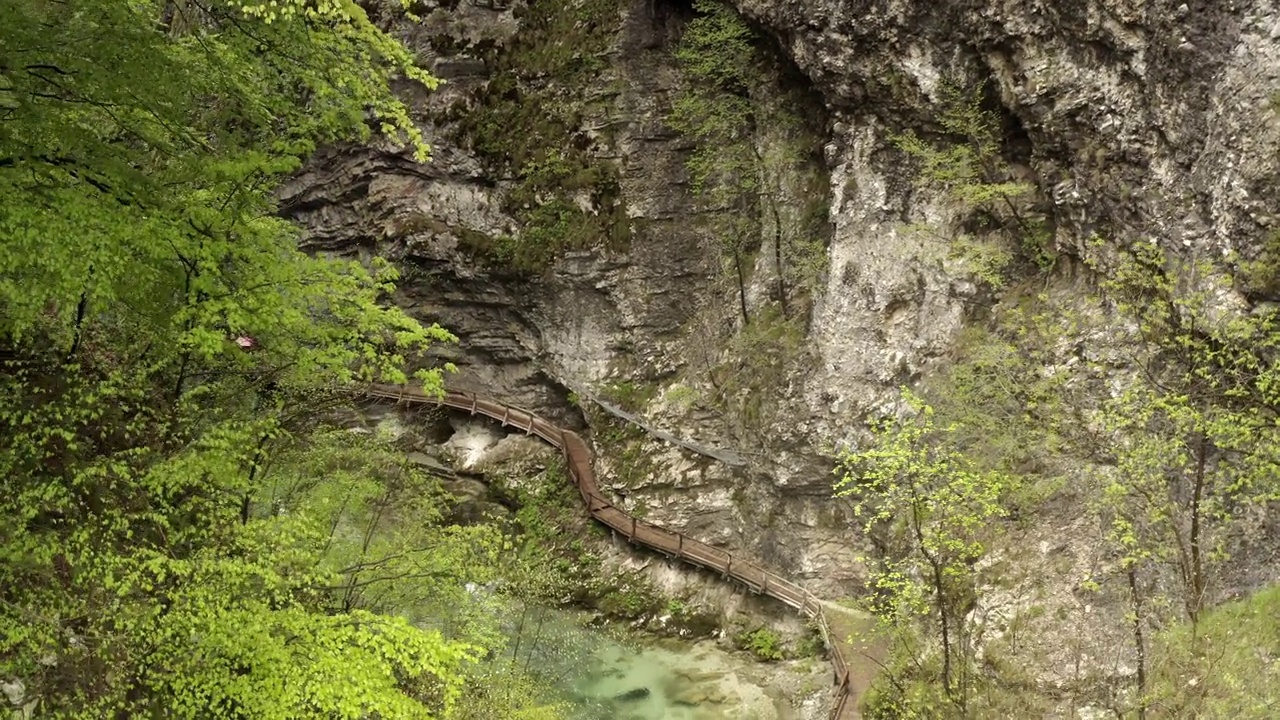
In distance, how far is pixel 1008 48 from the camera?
15664mm

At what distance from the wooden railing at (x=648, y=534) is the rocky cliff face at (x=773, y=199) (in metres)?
0.61

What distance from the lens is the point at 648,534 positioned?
68.6 feet

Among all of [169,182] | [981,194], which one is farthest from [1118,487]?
[169,182]

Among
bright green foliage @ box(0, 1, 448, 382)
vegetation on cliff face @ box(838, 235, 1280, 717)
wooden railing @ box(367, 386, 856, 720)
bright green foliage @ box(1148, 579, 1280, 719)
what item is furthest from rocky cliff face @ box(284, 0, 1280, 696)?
bright green foliage @ box(0, 1, 448, 382)

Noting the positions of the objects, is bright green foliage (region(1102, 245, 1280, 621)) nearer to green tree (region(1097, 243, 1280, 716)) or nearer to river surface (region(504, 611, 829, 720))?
green tree (region(1097, 243, 1280, 716))

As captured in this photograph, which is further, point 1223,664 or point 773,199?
point 773,199

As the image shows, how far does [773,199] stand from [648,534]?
9417 millimetres

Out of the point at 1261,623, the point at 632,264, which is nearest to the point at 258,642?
the point at 1261,623

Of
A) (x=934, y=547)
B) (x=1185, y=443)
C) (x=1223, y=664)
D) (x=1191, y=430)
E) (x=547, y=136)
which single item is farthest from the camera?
(x=547, y=136)

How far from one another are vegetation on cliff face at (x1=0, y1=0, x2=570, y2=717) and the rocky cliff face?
39.0ft

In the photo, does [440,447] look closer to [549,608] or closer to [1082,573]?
[549,608]

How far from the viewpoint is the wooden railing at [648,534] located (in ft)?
53.6

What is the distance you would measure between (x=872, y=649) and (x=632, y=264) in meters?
12.6

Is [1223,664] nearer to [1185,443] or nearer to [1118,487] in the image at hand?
[1118,487]
